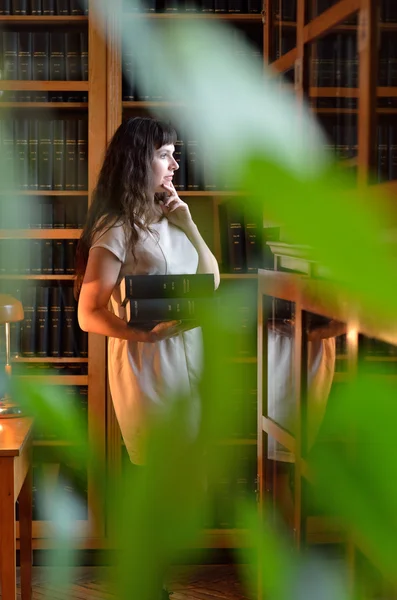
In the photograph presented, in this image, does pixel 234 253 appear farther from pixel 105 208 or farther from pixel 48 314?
pixel 105 208

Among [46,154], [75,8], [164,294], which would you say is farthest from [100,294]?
[75,8]

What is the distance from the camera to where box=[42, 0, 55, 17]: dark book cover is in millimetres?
2596

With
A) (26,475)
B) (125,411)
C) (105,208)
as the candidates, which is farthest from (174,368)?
(26,475)

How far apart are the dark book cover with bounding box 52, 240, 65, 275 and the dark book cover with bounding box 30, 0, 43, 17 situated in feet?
2.36

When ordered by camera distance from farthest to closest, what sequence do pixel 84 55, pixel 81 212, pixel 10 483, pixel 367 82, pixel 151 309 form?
pixel 81 212 < pixel 84 55 < pixel 10 483 < pixel 151 309 < pixel 367 82

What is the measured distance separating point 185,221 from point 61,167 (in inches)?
39.4

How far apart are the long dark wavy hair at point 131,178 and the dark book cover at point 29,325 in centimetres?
95

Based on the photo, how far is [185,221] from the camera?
177 centimetres

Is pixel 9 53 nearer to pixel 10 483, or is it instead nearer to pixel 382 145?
pixel 10 483

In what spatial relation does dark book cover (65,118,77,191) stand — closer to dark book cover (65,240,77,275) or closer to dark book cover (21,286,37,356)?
dark book cover (65,240,77,275)

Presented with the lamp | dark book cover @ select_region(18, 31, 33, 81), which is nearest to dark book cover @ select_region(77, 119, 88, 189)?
dark book cover @ select_region(18, 31, 33, 81)

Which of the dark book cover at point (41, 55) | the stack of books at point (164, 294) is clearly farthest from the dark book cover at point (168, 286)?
the dark book cover at point (41, 55)

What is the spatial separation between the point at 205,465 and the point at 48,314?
8.06 ft

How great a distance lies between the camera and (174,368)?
1.65 m
